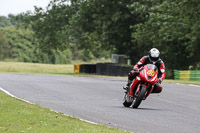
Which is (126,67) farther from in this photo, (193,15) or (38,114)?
(38,114)

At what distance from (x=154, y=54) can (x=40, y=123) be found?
4.58m

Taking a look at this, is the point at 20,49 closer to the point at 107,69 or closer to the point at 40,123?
the point at 107,69

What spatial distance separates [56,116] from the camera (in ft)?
33.8

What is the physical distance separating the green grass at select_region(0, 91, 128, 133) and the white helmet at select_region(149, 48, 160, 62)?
3.20 m

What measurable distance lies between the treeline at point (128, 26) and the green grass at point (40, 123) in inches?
1048

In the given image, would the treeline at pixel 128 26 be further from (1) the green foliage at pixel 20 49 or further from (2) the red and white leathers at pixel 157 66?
(1) the green foliage at pixel 20 49

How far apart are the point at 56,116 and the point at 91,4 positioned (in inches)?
1390

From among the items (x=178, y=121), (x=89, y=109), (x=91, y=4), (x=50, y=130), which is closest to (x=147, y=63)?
(x=89, y=109)

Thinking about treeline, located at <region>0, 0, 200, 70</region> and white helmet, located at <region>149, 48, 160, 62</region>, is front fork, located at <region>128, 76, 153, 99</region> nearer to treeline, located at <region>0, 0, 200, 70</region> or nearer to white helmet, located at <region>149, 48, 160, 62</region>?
white helmet, located at <region>149, 48, 160, 62</region>

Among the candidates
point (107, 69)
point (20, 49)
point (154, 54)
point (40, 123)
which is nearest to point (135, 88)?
point (154, 54)

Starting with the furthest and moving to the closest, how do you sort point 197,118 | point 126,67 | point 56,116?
point 126,67, point 197,118, point 56,116

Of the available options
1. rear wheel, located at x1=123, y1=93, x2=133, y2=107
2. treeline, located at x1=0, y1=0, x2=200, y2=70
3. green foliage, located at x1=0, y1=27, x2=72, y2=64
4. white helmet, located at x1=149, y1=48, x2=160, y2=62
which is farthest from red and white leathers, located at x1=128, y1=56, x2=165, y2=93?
green foliage, located at x1=0, y1=27, x2=72, y2=64

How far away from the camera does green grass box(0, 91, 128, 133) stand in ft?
27.0

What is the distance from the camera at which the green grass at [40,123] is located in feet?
27.0
